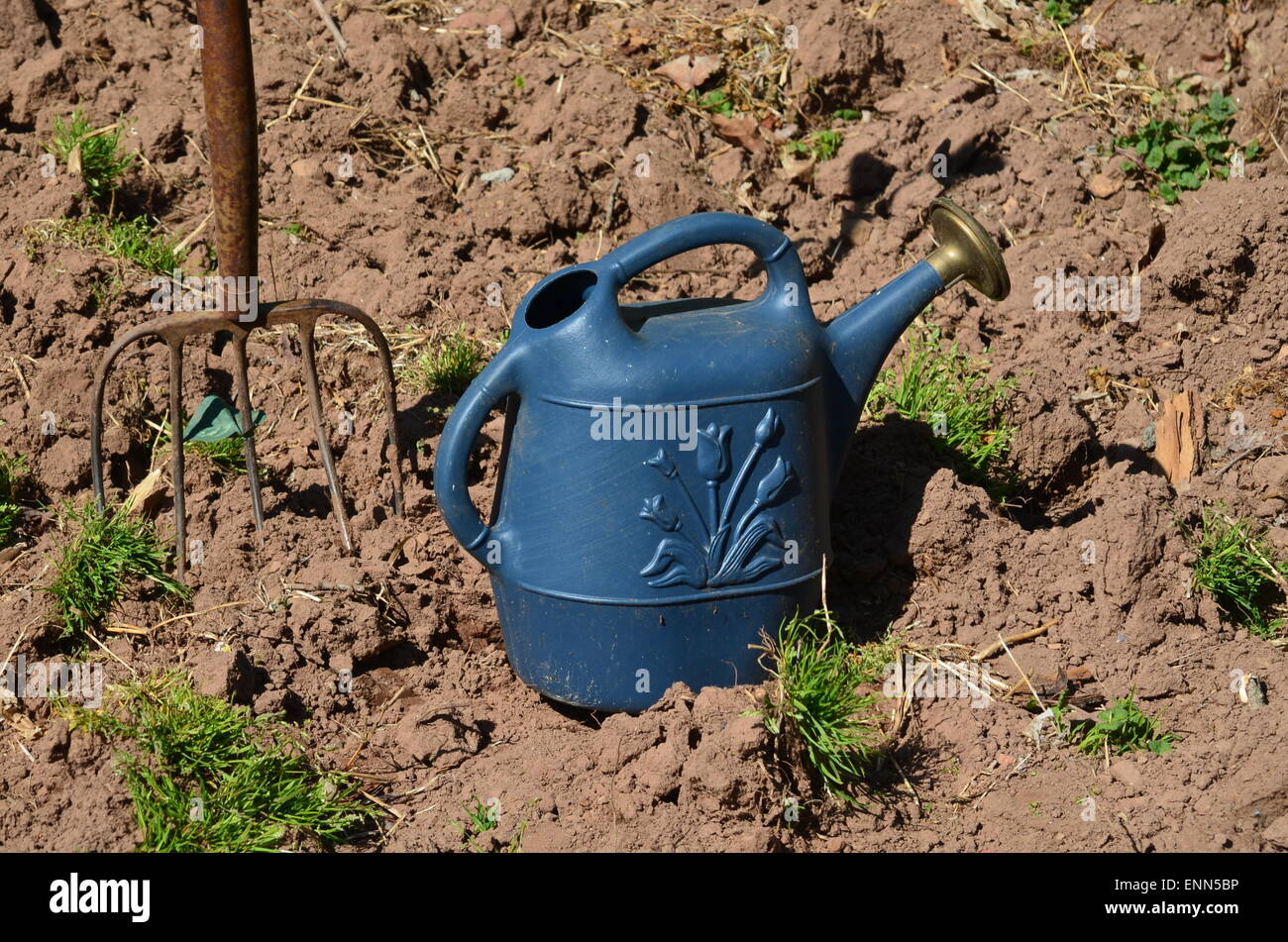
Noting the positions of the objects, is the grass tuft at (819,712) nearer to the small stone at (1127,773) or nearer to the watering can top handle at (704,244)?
the small stone at (1127,773)

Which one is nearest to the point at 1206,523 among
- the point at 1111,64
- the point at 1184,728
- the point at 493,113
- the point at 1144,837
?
the point at 1184,728

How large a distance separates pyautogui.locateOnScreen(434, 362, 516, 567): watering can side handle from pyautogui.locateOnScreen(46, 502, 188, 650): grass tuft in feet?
2.48

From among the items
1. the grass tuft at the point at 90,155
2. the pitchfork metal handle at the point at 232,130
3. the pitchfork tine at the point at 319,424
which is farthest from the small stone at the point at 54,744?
the grass tuft at the point at 90,155

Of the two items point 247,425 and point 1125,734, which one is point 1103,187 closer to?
point 1125,734

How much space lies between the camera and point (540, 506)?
2936mm

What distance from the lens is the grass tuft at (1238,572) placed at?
3.39 meters

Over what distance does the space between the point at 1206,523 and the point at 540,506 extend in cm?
172

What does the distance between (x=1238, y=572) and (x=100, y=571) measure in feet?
8.93

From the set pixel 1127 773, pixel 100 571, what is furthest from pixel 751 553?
pixel 100 571

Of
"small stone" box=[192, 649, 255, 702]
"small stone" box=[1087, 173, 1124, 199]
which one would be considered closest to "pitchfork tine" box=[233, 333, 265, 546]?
"small stone" box=[192, 649, 255, 702]

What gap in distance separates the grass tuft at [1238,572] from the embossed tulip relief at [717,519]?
116cm

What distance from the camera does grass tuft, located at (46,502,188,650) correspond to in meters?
3.18

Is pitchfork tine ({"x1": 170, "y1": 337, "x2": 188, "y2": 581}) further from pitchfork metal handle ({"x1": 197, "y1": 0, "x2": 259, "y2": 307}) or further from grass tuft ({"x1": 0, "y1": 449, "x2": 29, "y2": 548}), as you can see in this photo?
grass tuft ({"x1": 0, "y1": 449, "x2": 29, "y2": 548})

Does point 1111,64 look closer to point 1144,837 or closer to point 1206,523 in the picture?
point 1206,523
